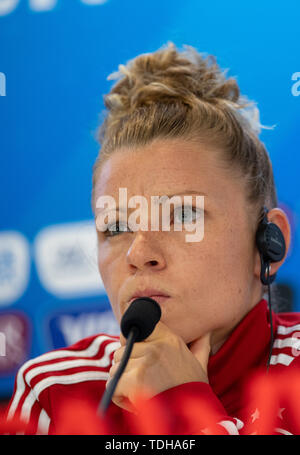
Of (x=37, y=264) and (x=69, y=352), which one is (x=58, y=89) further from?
(x=69, y=352)

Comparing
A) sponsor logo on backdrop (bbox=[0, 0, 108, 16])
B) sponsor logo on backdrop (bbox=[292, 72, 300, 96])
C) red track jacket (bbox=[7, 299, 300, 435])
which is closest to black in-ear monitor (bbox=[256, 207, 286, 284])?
red track jacket (bbox=[7, 299, 300, 435])

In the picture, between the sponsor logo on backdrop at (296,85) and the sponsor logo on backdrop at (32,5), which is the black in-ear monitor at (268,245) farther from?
the sponsor logo on backdrop at (32,5)

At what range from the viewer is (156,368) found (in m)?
0.80

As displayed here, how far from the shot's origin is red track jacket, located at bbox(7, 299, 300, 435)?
0.79 metres

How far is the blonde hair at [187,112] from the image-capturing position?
1.03m

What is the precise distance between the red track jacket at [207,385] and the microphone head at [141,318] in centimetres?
15

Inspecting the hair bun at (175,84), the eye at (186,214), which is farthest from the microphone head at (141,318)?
the hair bun at (175,84)

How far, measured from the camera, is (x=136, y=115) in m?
1.10

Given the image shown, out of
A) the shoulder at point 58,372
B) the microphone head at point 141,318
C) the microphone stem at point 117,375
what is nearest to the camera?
the microphone stem at point 117,375

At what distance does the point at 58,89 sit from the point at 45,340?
0.68 m

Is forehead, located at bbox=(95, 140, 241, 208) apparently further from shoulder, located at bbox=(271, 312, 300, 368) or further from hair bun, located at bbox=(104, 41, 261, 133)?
shoulder, located at bbox=(271, 312, 300, 368)

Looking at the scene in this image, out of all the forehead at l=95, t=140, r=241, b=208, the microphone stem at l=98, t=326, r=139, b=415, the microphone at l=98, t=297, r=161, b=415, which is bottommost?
the microphone stem at l=98, t=326, r=139, b=415

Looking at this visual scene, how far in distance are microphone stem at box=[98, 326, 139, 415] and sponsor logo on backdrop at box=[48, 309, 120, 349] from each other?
756 millimetres
